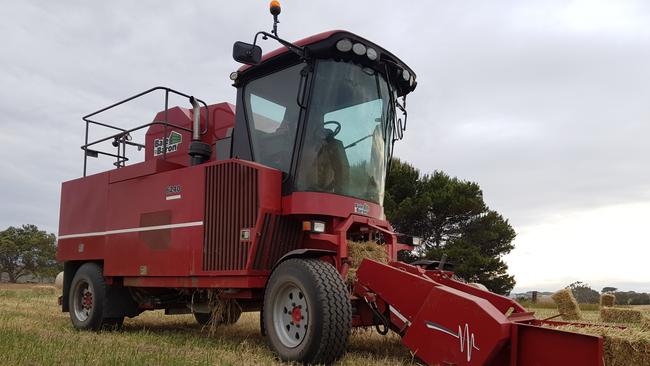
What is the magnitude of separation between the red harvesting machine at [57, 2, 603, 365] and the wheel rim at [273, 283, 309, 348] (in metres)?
0.01

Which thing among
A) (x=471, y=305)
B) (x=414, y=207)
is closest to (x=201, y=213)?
(x=471, y=305)

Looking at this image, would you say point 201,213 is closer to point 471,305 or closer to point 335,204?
point 335,204

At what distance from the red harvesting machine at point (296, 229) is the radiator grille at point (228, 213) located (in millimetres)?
19

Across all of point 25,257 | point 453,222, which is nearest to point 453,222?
point 453,222

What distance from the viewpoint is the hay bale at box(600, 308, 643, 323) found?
36.3 ft

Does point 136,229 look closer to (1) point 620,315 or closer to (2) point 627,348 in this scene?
(2) point 627,348

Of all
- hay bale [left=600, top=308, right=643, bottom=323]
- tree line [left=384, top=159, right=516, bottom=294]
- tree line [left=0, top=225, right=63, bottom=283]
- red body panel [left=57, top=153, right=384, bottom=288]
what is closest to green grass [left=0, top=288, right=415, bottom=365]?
red body panel [left=57, top=153, right=384, bottom=288]

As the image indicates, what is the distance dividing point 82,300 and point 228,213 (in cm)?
374

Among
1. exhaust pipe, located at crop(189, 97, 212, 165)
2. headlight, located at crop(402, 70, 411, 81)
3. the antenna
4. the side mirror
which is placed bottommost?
exhaust pipe, located at crop(189, 97, 212, 165)

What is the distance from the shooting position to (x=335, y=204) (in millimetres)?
5664

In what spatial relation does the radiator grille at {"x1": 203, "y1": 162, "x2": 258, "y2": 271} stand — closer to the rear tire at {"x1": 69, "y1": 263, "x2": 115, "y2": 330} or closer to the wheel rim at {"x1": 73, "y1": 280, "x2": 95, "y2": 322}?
the rear tire at {"x1": 69, "y1": 263, "x2": 115, "y2": 330}

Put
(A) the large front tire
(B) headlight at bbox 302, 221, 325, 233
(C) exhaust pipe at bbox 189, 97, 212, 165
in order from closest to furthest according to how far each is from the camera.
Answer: (A) the large front tire, (B) headlight at bbox 302, 221, 325, 233, (C) exhaust pipe at bbox 189, 97, 212, 165

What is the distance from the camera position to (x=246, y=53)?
17.6 ft

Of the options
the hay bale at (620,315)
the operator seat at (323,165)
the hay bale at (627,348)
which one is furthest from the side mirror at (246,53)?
the hay bale at (620,315)
